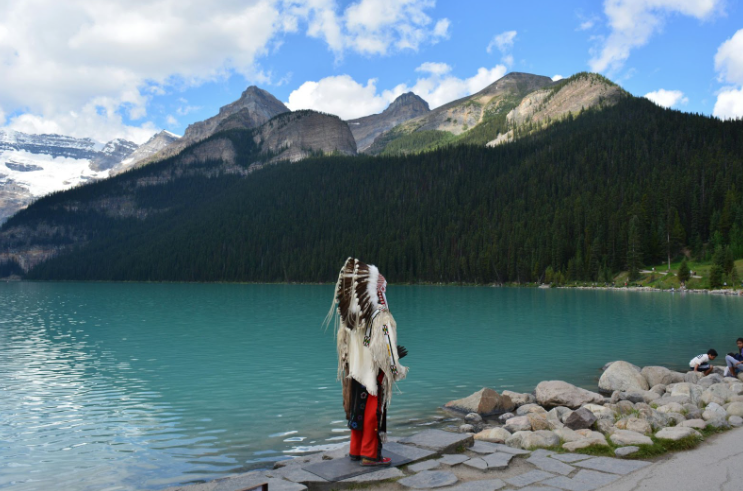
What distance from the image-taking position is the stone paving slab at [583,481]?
706 centimetres


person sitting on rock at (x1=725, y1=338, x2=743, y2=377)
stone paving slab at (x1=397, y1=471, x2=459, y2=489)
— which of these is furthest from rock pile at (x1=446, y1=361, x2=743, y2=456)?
stone paving slab at (x1=397, y1=471, x2=459, y2=489)

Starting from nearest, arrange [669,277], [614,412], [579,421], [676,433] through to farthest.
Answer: [676,433]
[579,421]
[614,412]
[669,277]

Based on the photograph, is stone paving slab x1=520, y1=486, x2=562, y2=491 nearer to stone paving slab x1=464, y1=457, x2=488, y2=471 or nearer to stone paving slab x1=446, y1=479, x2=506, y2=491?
stone paving slab x1=446, y1=479, x2=506, y2=491

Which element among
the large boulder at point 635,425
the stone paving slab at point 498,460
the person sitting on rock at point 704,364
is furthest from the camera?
the person sitting on rock at point 704,364

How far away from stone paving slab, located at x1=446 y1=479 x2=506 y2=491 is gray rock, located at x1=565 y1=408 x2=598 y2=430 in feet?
15.2

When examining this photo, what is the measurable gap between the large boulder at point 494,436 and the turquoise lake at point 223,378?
9.50ft

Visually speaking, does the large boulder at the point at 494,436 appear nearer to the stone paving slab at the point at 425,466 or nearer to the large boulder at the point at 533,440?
the large boulder at the point at 533,440

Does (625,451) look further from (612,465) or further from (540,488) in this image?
(540,488)

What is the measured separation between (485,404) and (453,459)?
6.38m

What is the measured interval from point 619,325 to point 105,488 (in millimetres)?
38317

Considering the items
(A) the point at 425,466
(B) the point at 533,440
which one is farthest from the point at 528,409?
(A) the point at 425,466

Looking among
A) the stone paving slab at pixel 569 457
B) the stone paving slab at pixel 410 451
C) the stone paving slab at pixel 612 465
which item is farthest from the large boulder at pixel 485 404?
the stone paving slab at pixel 612 465

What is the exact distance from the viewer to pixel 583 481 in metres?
7.32

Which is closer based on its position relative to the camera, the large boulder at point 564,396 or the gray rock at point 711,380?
the large boulder at point 564,396
